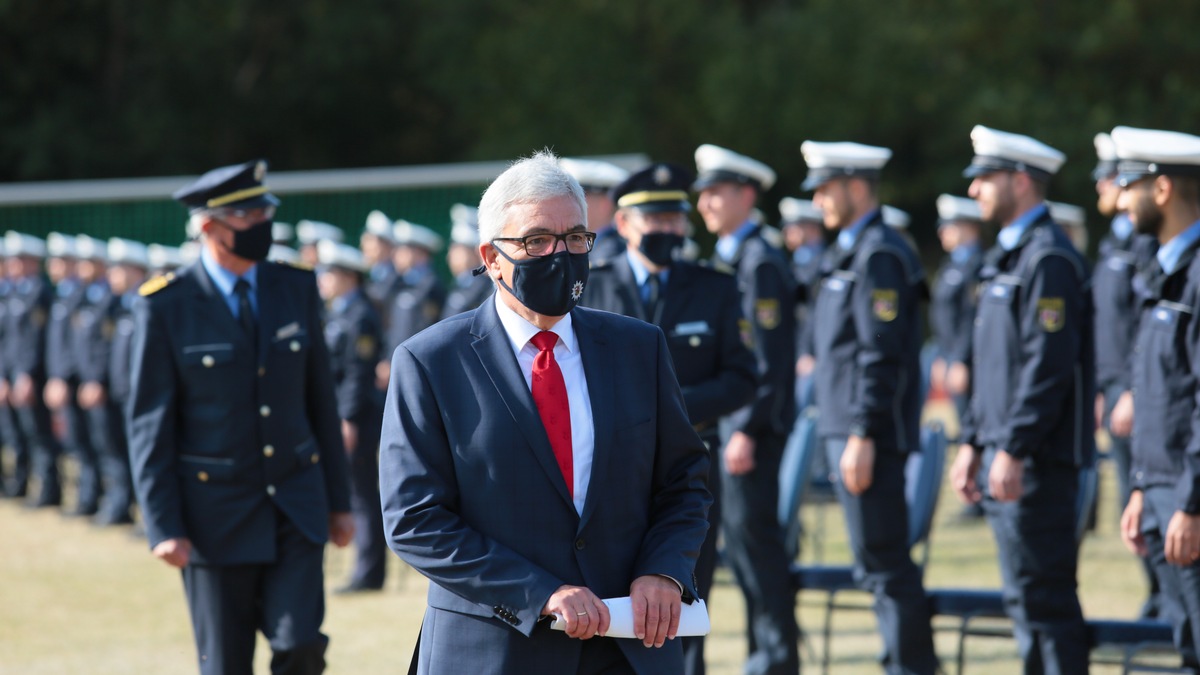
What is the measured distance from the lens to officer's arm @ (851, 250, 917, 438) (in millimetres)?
6441

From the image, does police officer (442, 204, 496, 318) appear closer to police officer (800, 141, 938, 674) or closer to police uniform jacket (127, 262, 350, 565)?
police officer (800, 141, 938, 674)

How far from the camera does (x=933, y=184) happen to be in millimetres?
29062

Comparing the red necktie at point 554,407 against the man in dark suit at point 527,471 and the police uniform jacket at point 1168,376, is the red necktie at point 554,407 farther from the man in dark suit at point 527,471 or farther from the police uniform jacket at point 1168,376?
the police uniform jacket at point 1168,376

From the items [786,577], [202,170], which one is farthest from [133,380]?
[202,170]

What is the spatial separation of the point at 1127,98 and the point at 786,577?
2295 cm

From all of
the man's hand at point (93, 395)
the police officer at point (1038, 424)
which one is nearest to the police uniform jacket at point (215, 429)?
the police officer at point (1038, 424)

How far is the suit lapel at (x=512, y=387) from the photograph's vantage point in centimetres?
343

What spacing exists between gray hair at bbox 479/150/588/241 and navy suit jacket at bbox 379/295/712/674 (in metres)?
0.26

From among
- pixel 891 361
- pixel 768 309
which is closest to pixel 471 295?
pixel 768 309

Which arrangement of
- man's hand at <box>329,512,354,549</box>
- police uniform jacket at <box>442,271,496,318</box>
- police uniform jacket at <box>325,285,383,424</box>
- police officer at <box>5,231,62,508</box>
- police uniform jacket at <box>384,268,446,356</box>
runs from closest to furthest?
man's hand at <box>329,512,354,549</box>
police uniform jacket at <box>442,271,496,318</box>
police uniform jacket at <box>325,285,383,424</box>
police uniform jacket at <box>384,268,446,356</box>
police officer at <box>5,231,62,508</box>

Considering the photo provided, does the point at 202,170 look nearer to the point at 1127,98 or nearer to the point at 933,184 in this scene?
the point at 933,184

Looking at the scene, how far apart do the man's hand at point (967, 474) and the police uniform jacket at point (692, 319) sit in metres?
0.97

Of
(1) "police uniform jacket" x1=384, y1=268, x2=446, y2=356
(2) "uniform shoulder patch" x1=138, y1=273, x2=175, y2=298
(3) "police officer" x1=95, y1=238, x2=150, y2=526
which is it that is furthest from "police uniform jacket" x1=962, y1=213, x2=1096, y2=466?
(3) "police officer" x1=95, y1=238, x2=150, y2=526

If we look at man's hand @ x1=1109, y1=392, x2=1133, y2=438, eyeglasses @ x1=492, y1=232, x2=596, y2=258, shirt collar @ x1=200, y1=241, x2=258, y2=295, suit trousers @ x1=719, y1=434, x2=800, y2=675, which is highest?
shirt collar @ x1=200, y1=241, x2=258, y2=295
